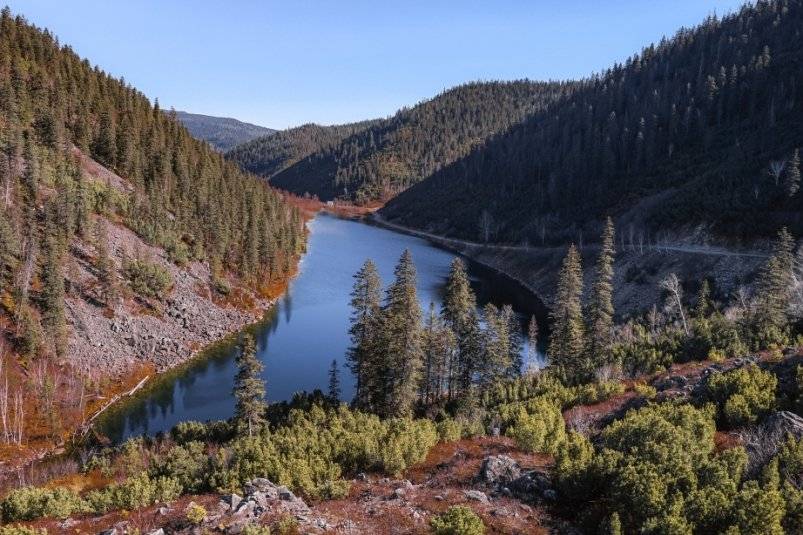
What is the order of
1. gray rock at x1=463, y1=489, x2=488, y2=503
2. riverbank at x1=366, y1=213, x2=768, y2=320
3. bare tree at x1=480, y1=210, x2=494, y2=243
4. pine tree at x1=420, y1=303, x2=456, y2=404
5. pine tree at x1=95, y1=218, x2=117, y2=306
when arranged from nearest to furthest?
gray rock at x1=463, y1=489, x2=488, y2=503 < pine tree at x1=420, y1=303, x2=456, y2=404 < pine tree at x1=95, y1=218, x2=117, y2=306 < riverbank at x1=366, y1=213, x2=768, y2=320 < bare tree at x1=480, y1=210, x2=494, y2=243

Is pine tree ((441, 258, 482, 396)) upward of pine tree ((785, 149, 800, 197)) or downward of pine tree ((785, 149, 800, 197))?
downward

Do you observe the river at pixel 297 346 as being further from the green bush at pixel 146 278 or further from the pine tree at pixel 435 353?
the green bush at pixel 146 278

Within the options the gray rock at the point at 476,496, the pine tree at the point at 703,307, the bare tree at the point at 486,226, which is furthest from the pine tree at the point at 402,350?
the bare tree at the point at 486,226

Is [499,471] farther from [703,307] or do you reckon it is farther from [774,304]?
[703,307]

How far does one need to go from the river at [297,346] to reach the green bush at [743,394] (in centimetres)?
4257

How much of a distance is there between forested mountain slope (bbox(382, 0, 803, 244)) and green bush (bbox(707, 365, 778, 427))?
235 feet

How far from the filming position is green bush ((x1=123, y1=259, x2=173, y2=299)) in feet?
250

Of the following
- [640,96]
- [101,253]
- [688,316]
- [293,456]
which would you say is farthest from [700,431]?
[640,96]

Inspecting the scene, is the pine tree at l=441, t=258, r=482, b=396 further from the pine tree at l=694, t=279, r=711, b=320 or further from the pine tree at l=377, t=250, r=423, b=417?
the pine tree at l=694, t=279, r=711, b=320

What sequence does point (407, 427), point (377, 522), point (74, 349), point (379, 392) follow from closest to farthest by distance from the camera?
point (377, 522)
point (407, 427)
point (379, 392)
point (74, 349)

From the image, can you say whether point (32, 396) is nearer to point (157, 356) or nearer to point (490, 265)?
point (157, 356)

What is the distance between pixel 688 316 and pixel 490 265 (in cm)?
7745

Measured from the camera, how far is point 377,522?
725 inches

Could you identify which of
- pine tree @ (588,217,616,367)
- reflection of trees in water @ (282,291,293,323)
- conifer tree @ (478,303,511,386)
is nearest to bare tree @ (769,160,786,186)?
pine tree @ (588,217,616,367)
